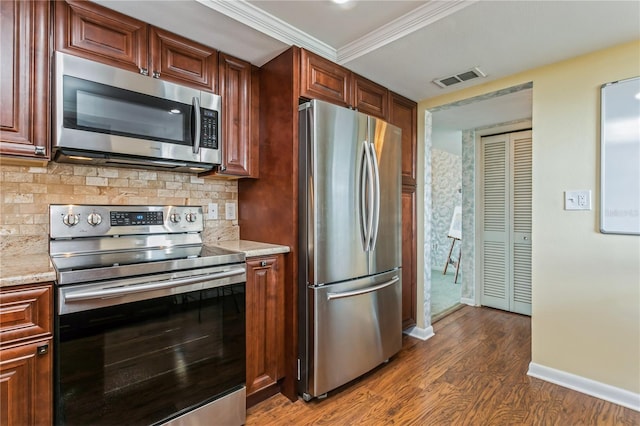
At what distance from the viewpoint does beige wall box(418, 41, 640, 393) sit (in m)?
1.94

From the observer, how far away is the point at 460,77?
2.46m

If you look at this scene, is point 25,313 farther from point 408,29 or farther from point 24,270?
point 408,29

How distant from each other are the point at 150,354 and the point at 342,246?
1198mm

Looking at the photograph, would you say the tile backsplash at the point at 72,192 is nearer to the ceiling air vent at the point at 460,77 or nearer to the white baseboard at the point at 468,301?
the ceiling air vent at the point at 460,77

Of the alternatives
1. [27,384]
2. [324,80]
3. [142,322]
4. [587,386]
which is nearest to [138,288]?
[142,322]

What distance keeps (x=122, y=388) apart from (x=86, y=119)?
1281mm

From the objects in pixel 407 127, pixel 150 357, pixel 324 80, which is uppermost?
pixel 324 80

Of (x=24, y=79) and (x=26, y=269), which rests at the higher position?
(x=24, y=79)

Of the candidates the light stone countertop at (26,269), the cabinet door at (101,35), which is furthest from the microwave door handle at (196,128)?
the light stone countertop at (26,269)

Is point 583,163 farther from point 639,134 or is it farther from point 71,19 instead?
point 71,19

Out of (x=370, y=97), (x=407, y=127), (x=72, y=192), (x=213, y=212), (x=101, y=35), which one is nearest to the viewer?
(x=101, y=35)

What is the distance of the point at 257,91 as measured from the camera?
2.24 meters

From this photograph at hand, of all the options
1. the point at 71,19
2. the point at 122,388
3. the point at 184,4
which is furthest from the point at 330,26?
the point at 122,388

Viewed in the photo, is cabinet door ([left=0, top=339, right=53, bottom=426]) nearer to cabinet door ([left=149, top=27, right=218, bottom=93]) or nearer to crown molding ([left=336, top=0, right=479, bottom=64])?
cabinet door ([left=149, top=27, right=218, bottom=93])
